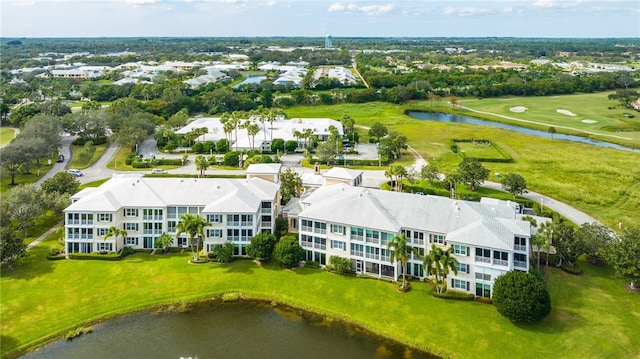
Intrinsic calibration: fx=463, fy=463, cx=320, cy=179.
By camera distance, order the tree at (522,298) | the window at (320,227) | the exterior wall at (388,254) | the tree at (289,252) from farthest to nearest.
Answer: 1. the window at (320,227)
2. the tree at (289,252)
3. the exterior wall at (388,254)
4. the tree at (522,298)

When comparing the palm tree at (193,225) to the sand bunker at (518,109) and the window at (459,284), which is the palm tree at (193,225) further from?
the sand bunker at (518,109)

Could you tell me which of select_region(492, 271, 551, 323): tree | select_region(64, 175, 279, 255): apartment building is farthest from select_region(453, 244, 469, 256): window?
select_region(64, 175, 279, 255): apartment building

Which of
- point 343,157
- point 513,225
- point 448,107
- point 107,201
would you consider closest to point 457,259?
point 513,225

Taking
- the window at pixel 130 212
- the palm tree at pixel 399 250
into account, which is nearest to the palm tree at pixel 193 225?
the window at pixel 130 212

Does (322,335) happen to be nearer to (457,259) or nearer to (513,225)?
(457,259)

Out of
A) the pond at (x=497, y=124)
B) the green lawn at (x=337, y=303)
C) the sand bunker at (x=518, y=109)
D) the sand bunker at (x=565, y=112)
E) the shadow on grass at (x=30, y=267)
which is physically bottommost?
the green lawn at (x=337, y=303)
